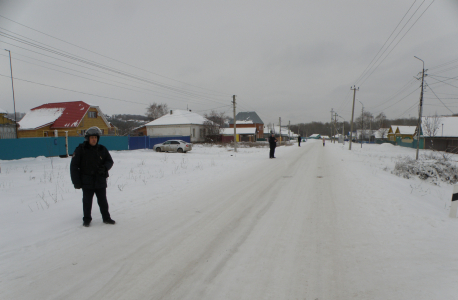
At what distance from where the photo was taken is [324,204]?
19.6ft

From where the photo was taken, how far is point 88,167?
436 cm

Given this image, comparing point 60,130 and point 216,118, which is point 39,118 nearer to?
point 60,130

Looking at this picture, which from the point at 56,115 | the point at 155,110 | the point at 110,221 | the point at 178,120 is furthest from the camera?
the point at 155,110

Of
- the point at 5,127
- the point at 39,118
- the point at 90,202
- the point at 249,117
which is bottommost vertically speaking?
the point at 90,202

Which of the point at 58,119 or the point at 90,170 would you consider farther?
the point at 58,119

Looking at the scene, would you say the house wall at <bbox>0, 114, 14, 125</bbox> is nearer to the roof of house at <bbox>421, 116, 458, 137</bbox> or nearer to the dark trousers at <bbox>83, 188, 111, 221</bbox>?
the dark trousers at <bbox>83, 188, 111, 221</bbox>

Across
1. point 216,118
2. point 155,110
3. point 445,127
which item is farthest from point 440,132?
point 155,110

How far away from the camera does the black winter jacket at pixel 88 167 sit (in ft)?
14.1

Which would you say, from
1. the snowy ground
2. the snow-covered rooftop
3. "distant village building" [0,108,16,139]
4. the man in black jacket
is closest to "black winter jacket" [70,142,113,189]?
the man in black jacket

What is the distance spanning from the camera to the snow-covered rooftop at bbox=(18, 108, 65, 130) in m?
30.5

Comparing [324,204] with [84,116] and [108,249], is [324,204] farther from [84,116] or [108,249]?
[84,116]

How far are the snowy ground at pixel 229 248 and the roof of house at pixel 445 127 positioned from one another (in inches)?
1732

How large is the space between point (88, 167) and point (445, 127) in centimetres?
5281

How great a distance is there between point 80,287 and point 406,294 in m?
3.58
